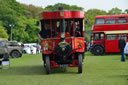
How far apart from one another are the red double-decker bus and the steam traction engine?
1839 cm

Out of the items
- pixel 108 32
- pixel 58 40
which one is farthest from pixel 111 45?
pixel 58 40

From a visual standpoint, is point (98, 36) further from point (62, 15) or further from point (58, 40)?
point (58, 40)

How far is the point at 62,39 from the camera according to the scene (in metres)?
16.2

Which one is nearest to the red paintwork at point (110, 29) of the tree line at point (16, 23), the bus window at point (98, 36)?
the bus window at point (98, 36)

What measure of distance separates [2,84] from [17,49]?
72.6 feet

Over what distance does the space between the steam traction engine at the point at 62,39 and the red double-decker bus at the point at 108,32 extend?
60.3 feet

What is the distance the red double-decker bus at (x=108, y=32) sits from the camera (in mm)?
35312

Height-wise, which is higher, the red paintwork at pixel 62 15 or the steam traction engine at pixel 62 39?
the red paintwork at pixel 62 15

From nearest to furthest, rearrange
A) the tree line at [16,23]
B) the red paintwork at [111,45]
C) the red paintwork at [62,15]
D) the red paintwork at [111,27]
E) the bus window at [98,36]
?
the red paintwork at [62,15], the red paintwork at [111,45], the red paintwork at [111,27], the bus window at [98,36], the tree line at [16,23]

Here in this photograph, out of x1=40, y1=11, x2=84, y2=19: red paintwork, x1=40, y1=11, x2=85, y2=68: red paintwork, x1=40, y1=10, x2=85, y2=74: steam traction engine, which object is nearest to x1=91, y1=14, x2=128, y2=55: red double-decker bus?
x1=40, y1=10, x2=85, y2=74: steam traction engine

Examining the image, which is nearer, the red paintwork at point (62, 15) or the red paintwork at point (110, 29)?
the red paintwork at point (62, 15)

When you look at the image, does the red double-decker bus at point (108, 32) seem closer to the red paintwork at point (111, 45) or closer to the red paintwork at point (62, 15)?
the red paintwork at point (111, 45)

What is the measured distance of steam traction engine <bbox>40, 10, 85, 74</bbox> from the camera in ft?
52.7

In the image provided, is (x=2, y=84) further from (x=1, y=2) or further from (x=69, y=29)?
(x=1, y=2)
